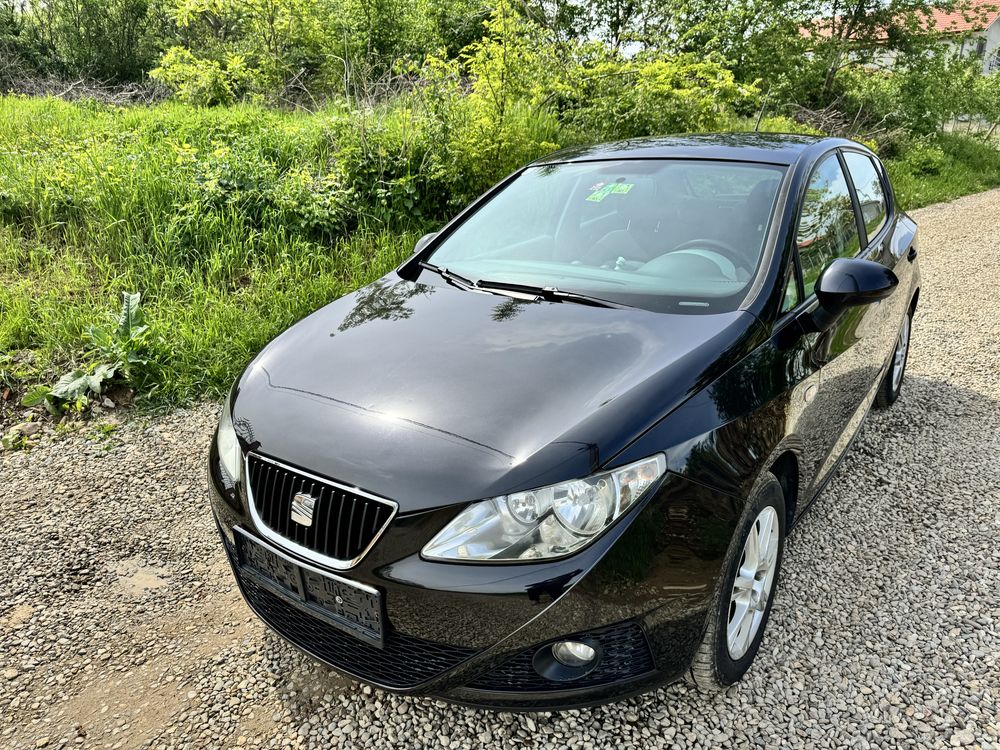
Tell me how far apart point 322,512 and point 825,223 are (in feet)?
7.25

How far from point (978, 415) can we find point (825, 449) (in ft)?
6.62

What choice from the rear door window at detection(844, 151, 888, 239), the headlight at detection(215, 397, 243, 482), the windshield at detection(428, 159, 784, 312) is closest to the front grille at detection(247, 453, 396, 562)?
the headlight at detection(215, 397, 243, 482)

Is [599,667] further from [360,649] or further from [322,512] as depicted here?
[322,512]

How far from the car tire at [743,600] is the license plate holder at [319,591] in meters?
0.84

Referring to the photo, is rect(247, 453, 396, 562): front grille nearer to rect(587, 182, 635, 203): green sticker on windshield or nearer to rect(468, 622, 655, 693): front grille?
rect(468, 622, 655, 693): front grille

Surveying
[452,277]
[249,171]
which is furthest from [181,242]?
[452,277]

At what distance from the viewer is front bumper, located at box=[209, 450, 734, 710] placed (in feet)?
5.20

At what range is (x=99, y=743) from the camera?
6.39 ft

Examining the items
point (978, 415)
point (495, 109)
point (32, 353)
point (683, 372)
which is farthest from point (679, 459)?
point (495, 109)

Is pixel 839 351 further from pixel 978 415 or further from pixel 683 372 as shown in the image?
pixel 978 415

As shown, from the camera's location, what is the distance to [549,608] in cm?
158

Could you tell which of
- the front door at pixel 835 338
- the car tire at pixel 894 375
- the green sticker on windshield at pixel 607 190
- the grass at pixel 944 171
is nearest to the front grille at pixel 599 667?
the front door at pixel 835 338

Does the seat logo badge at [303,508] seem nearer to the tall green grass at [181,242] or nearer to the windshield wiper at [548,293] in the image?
the windshield wiper at [548,293]

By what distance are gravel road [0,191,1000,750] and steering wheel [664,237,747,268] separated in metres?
1.18
